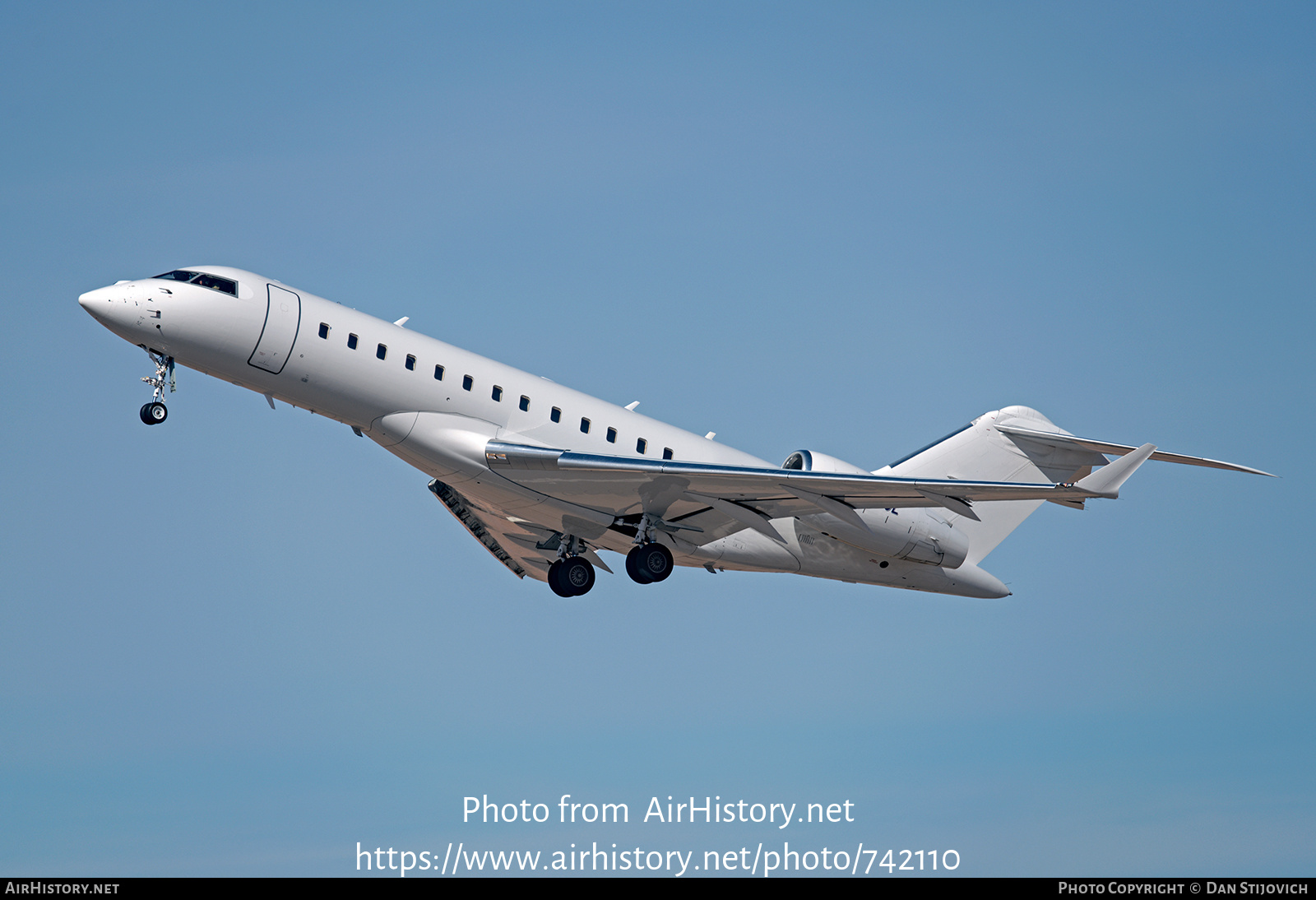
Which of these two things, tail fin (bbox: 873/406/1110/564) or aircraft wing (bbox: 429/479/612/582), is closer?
aircraft wing (bbox: 429/479/612/582)

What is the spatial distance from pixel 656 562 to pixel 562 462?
93.5 inches

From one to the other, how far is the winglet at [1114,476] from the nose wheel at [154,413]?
12.5 meters

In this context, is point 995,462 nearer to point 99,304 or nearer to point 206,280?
point 206,280

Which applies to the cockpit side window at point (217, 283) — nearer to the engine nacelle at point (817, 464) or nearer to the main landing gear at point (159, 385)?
the main landing gear at point (159, 385)

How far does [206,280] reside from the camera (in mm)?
19062

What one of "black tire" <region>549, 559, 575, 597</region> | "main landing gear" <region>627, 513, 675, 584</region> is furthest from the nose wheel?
"main landing gear" <region>627, 513, 675, 584</region>

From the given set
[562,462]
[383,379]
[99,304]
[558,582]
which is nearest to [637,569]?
[558,582]

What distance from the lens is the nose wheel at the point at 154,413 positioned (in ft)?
62.3

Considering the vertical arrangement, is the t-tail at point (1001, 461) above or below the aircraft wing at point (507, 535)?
above

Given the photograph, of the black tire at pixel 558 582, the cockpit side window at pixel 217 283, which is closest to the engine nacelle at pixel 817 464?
the black tire at pixel 558 582

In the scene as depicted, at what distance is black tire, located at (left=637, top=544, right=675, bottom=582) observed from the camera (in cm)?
2058

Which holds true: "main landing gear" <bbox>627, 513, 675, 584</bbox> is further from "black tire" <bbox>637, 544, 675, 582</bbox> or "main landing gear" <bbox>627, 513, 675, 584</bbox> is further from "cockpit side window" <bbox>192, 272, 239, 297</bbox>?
"cockpit side window" <bbox>192, 272, 239, 297</bbox>

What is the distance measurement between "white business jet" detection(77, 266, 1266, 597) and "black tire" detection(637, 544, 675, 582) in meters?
0.03
